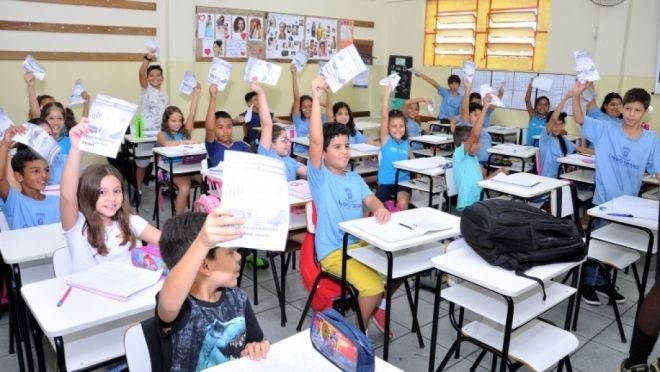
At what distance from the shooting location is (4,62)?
571cm

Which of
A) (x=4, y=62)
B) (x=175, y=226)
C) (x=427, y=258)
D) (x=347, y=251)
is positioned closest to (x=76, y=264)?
(x=175, y=226)

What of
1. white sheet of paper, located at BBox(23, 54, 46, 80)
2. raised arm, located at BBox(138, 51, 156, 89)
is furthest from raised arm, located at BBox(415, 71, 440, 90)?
white sheet of paper, located at BBox(23, 54, 46, 80)

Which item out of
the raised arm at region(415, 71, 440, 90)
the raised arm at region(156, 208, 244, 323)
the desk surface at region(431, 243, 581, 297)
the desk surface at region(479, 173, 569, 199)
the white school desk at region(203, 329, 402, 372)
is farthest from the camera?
the raised arm at region(415, 71, 440, 90)

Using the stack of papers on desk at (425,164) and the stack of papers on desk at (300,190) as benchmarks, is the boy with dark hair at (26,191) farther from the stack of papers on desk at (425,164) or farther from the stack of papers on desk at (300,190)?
the stack of papers on desk at (425,164)

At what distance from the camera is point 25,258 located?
2.27 meters

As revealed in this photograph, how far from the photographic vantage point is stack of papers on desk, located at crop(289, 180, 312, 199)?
10.7 ft

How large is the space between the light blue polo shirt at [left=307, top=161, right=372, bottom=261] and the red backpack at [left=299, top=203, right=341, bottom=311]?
0.06 meters

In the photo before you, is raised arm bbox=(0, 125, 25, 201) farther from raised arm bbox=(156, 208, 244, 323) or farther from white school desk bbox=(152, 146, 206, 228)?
raised arm bbox=(156, 208, 244, 323)

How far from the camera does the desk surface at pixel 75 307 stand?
1.66 meters

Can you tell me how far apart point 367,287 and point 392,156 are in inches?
83.6

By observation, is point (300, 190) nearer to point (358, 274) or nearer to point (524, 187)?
point (358, 274)

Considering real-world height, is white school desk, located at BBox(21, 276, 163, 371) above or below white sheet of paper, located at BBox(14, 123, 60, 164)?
below

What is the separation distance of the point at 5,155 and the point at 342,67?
1.97m

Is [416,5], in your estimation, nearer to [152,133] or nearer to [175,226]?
[152,133]
